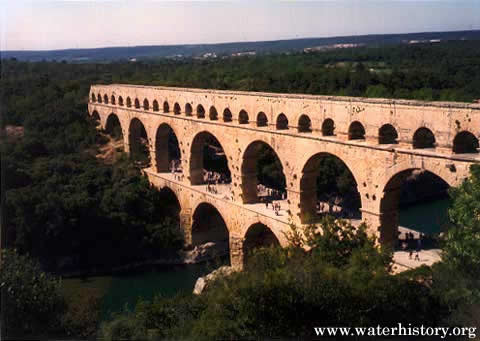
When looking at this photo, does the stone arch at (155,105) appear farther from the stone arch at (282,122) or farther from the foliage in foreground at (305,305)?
the foliage in foreground at (305,305)

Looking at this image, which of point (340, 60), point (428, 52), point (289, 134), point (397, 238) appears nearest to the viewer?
point (397, 238)

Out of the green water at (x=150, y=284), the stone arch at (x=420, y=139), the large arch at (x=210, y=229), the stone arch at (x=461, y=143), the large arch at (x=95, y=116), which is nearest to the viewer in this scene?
the stone arch at (x=461, y=143)

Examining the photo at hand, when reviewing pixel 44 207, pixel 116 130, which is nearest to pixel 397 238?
pixel 44 207

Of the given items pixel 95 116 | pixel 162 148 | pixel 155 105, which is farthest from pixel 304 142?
pixel 95 116

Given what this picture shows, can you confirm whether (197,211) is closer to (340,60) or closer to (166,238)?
(166,238)

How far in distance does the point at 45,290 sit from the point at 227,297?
3987 mm

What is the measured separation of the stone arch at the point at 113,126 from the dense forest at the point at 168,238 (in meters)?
0.85

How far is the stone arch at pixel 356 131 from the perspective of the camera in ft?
47.9

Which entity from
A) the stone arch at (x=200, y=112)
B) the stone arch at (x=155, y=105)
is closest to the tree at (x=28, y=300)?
the stone arch at (x=200, y=112)

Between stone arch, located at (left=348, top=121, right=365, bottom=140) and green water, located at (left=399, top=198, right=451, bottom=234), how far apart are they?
30.4 ft

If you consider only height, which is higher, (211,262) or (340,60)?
(340,60)

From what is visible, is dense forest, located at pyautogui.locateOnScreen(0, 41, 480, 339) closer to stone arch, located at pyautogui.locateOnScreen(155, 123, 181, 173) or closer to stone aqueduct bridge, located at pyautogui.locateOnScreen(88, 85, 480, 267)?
stone arch, located at pyautogui.locateOnScreen(155, 123, 181, 173)

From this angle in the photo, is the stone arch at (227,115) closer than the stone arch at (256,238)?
No

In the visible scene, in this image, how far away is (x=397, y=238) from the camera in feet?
48.2
